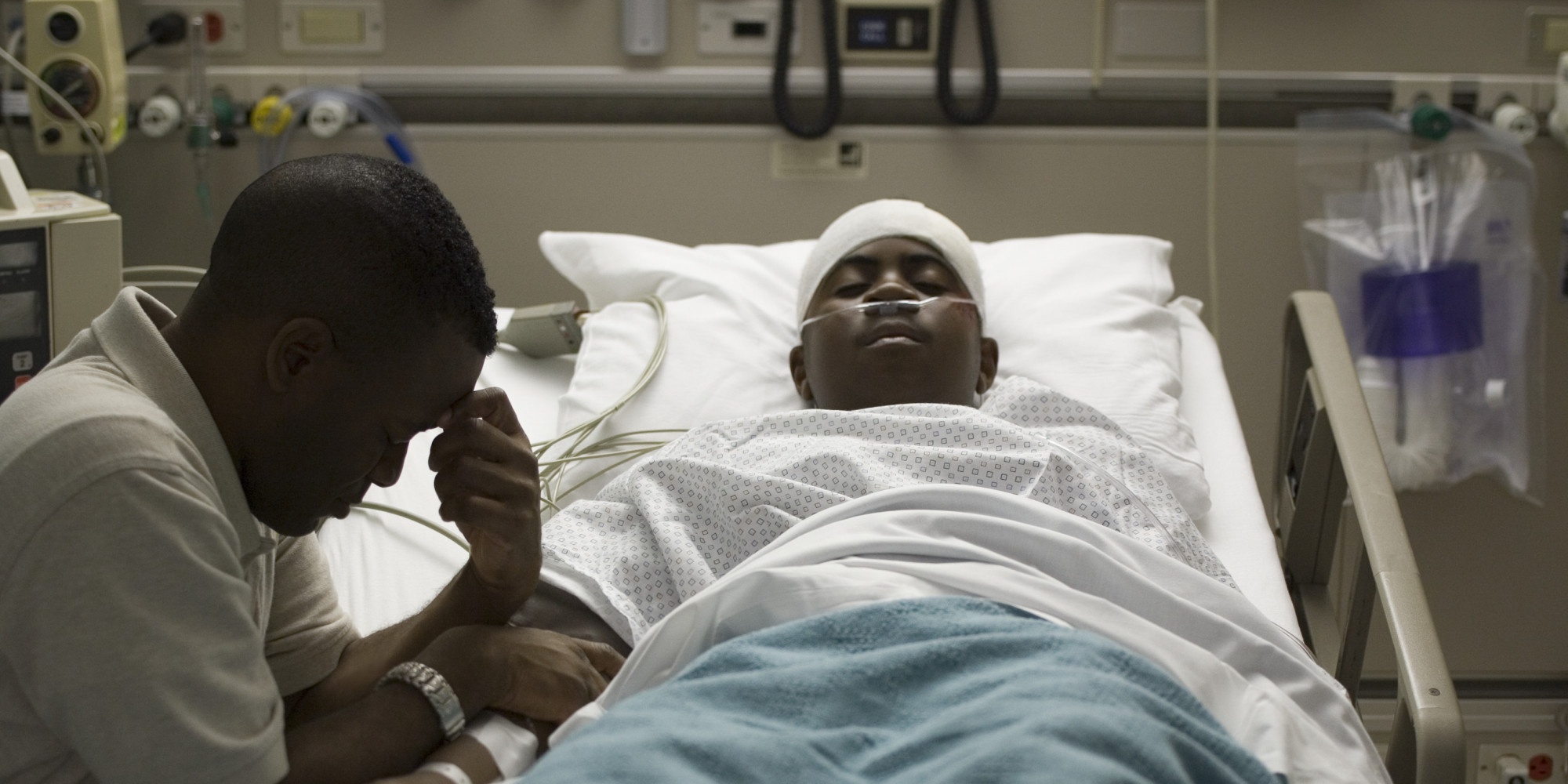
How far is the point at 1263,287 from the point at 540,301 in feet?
4.98

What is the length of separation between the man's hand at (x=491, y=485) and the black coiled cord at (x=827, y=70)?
1.59 m

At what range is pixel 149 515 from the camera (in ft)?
3.11

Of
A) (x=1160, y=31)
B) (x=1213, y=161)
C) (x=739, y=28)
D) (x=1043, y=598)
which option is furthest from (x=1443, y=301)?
(x=1043, y=598)

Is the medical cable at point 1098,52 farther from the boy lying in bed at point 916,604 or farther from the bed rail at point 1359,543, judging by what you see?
the boy lying in bed at point 916,604

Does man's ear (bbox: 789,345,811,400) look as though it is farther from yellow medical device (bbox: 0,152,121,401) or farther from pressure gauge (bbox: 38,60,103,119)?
pressure gauge (bbox: 38,60,103,119)

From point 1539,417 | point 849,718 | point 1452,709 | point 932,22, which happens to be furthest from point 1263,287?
point 849,718

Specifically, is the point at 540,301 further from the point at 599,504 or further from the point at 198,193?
the point at 599,504

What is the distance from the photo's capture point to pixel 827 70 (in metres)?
2.79

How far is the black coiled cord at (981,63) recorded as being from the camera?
275 centimetres

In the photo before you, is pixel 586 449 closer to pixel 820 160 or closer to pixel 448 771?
pixel 448 771

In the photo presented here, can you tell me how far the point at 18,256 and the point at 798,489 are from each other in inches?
46.7

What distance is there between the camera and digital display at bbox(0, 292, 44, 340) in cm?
194

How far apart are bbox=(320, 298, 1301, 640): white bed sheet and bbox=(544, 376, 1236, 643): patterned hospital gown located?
182 mm

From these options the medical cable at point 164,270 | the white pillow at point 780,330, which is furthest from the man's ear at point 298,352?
the white pillow at point 780,330
